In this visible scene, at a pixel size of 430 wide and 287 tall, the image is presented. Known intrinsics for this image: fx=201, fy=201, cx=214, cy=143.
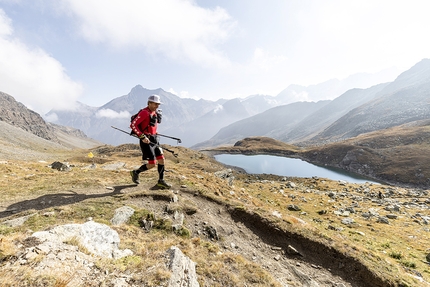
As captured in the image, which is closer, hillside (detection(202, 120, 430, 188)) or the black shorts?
the black shorts

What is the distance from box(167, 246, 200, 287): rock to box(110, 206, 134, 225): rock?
361cm

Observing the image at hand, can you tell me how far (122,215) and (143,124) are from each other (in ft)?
17.8

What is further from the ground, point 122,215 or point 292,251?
point 122,215

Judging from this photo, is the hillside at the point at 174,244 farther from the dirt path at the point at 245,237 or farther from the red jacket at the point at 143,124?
the red jacket at the point at 143,124

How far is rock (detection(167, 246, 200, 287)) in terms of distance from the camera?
17.8 ft

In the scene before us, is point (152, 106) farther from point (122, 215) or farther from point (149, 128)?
point (122, 215)

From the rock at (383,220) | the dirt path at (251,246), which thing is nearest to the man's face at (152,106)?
the dirt path at (251,246)

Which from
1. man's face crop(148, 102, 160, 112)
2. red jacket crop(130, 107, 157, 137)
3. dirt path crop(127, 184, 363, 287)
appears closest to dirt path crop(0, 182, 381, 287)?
dirt path crop(127, 184, 363, 287)

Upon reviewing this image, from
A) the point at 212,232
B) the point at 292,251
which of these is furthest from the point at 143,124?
the point at 292,251

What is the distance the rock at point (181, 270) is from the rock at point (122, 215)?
3605 millimetres

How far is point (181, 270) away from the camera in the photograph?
19.2 ft

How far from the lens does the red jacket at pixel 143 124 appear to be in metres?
12.0

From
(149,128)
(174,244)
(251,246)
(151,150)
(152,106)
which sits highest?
(152,106)

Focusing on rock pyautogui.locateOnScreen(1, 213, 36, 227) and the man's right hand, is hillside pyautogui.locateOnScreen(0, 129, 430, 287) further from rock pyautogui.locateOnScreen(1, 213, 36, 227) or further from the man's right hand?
the man's right hand
